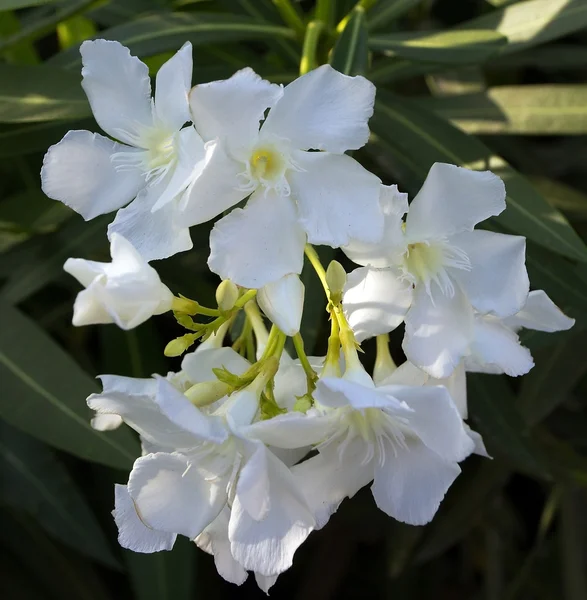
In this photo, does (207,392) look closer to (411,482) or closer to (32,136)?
(411,482)

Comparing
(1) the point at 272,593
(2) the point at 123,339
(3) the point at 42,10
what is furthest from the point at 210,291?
(1) the point at 272,593

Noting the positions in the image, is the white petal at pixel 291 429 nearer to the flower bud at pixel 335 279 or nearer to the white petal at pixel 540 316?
the flower bud at pixel 335 279

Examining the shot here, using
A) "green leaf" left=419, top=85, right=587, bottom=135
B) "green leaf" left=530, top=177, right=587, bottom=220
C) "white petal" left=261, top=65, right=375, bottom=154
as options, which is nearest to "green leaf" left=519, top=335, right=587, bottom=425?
"green leaf" left=530, top=177, right=587, bottom=220

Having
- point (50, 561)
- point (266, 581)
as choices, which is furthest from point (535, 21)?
point (50, 561)

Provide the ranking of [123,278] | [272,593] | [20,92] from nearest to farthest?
1. [123,278]
2. [20,92]
3. [272,593]

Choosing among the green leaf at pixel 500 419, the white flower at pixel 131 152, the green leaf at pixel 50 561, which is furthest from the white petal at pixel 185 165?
the green leaf at pixel 50 561

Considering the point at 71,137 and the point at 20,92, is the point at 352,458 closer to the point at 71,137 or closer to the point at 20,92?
the point at 71,137
